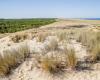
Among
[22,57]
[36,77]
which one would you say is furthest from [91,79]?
[22,57]

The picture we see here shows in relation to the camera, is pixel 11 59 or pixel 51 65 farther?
pixel 11 59

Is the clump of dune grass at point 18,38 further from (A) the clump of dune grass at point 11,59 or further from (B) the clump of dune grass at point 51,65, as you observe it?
(B) the clump of dune grass at point 51,65

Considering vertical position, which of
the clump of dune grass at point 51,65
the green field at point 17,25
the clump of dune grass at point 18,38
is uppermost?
the clump of dune grass at point 51,65

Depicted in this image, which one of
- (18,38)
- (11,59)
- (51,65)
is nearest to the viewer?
(51,65)

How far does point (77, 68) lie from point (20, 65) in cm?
191

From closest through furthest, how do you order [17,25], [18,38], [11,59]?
[11,59] < [18,38] < [17,25]

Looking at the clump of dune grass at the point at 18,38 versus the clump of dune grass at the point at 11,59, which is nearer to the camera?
the clump of dune grass at the point at 11,59

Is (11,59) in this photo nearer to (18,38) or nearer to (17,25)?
(18,38)

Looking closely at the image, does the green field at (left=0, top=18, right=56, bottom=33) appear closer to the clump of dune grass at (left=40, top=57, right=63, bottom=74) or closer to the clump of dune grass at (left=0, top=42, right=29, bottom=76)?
the clump of dune grass at (left=0, top=42, right=29, bottom=76)

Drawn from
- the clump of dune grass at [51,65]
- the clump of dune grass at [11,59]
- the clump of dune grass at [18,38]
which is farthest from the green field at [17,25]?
the clump of dune grass at [51,65]

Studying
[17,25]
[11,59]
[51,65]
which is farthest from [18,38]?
[17,25]

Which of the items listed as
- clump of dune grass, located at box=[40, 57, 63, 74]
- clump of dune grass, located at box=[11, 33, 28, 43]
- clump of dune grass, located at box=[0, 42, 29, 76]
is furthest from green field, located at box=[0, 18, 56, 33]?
clump of dune grass, located at box=[40, 57, 63, 74]

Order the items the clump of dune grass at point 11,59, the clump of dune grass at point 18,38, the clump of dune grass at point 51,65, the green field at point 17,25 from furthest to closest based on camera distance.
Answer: the green field at point 17,25
the clump of dune grass at point 18,38
the clump of dune grass at point 11,59
the clump of dune grass at point 51,65

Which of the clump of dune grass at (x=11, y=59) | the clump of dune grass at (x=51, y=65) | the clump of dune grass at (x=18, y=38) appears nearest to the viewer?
the clump of dune grass at (x=51, y=65)
